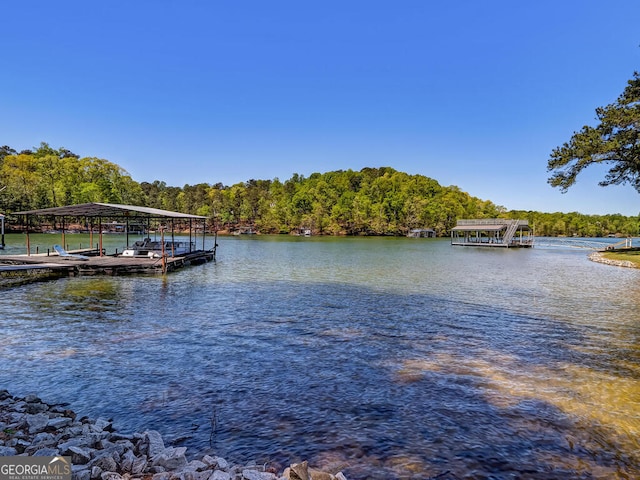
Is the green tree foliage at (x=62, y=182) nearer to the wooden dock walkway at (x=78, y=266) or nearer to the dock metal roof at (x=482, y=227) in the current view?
the wooden dock walkway at (x=78, y=266)

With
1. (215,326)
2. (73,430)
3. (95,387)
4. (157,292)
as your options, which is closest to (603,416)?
(73,430)

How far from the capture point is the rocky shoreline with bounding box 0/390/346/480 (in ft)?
15.7

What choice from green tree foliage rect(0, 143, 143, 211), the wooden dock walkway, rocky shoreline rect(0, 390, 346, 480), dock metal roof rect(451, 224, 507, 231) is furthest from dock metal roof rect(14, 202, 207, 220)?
green tree foliage rect(0, 143, 143, 211)

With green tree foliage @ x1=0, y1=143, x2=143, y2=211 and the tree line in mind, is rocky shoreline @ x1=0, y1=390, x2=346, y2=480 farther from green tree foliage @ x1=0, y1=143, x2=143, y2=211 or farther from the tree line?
green tree foliage @ x1=0, y1=143, x2=143, y2=211

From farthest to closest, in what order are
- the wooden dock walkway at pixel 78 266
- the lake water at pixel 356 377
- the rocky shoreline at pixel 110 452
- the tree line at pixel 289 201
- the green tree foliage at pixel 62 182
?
the tree line at pixel 289 201
the green tree foliage at pixel 62 182
the wooden dock walkway at pixel 78 266
the lake water at pixel 356 377
the rocky shoreline at pixel 110 452

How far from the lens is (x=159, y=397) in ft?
25.7

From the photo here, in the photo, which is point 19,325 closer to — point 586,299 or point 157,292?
point 157,292

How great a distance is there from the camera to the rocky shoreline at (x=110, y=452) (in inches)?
188

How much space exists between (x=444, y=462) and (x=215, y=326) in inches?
387

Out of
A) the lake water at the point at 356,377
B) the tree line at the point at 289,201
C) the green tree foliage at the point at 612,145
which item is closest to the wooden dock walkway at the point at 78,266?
the lake water at the point at 356,377

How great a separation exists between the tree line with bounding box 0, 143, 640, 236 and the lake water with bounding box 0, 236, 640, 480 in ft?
271

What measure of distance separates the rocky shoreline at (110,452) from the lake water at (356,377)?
0.59 metres

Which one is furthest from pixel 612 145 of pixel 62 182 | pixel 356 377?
pixel 62 182

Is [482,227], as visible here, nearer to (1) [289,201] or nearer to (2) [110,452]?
(2) [110,452]
